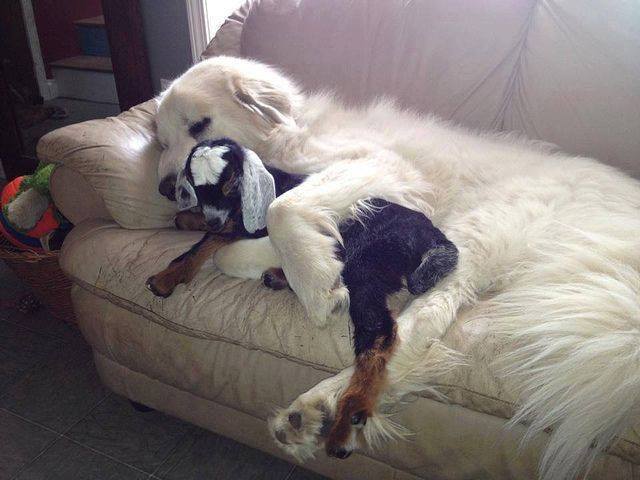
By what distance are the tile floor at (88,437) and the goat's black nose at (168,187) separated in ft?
2.96

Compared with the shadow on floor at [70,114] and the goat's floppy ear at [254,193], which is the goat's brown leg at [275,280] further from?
the shadow on floor at [70,114]

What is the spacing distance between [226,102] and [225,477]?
139 centimetres

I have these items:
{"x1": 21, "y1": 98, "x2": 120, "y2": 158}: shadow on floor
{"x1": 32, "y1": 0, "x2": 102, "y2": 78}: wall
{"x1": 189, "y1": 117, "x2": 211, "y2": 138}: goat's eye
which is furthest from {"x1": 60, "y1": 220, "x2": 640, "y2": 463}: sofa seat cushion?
{"x1": 32, "y1": 0, "x2": 102, "y2": 78}: wall

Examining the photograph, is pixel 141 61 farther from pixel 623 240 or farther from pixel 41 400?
pixel 623 240

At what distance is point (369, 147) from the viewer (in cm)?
195

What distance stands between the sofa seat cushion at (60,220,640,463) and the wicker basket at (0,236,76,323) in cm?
48

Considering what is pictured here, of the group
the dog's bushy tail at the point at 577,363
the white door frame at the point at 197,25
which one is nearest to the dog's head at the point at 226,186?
the dog's bushy tail at the point at 577,363

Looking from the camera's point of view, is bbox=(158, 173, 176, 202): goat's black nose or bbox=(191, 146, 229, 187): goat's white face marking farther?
bbox=(158, 173, 176, 202): goat's black nose

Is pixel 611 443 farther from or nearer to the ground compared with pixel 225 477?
farther from the ground

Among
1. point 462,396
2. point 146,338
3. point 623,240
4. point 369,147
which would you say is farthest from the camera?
point 369,147

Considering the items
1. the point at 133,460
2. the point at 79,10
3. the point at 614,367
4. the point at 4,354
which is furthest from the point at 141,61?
the point at 614,367

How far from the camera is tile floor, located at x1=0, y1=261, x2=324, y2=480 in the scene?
1823 mm

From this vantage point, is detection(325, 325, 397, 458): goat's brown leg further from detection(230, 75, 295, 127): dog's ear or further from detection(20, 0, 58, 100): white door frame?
detection(20, 0, 58, 100): white door frame

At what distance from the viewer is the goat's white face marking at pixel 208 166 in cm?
157
